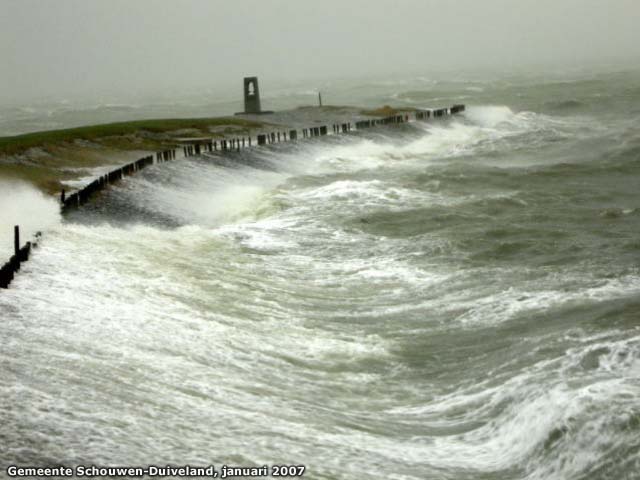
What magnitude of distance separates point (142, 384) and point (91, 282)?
5.35 metres

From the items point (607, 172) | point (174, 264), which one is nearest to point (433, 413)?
point (174, 264)

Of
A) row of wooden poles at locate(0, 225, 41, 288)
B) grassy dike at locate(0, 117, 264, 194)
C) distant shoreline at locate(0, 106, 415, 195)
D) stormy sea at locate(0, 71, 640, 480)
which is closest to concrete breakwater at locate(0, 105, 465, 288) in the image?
row of wooden poles at locate(0, 225, 41, 288)

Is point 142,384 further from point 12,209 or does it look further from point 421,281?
point 12,209

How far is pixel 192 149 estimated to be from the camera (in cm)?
3997

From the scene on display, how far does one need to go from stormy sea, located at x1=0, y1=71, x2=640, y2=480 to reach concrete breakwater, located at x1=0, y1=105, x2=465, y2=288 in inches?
14.3

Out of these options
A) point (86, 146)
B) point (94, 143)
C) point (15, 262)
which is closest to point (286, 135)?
point (94, 143)

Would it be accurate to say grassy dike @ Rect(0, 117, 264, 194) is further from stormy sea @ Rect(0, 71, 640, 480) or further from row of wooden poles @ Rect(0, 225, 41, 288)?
row of wooden poles @ Rect(0, 225, 41, 288)

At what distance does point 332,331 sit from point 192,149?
25.0m

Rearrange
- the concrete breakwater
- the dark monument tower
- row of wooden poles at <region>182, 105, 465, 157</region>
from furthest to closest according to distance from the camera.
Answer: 1. the dark monument tower
2. row of wooden poles at <region>182, 105, 465, 157</region>
3. the concrete breakwater

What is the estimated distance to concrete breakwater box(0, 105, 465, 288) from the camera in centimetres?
1683

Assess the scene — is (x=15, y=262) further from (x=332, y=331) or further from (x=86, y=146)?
(x=86, y=146)

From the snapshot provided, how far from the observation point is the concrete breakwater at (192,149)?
1683 cm

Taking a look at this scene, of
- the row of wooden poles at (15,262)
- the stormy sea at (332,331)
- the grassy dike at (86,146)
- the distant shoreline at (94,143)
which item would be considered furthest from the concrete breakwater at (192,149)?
the grassy dike at (86,146)

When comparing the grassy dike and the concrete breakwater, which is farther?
the grassy dike
